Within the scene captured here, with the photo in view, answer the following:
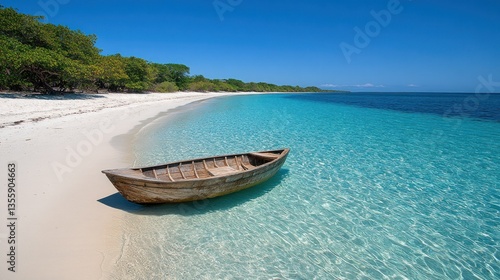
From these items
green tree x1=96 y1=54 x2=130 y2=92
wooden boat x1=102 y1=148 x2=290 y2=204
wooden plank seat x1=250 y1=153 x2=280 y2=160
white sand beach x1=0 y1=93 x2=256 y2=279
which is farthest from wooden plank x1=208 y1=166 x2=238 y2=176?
green tree x1=96 y1=54 x2=130 y2=92

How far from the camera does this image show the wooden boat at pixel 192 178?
5250mm

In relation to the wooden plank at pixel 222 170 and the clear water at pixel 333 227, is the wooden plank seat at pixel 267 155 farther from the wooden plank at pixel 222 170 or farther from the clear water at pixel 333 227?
the wooden plank at pixel 222 170

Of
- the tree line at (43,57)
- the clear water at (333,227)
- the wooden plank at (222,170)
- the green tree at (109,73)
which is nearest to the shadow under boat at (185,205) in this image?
the clear water at (333,227)

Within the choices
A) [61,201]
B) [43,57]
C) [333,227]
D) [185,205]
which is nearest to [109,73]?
[43,57]

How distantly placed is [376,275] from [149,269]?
3720mm

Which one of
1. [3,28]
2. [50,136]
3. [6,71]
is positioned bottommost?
[50,136]

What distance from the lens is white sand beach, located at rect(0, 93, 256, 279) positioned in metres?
3.95

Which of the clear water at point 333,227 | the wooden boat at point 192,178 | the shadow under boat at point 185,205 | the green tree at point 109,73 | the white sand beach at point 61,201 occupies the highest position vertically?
the green tree at point 109,73

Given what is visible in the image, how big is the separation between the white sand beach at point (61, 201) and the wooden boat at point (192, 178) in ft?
2.75

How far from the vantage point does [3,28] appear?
22234mm

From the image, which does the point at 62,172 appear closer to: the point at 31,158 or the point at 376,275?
the point at 31,158

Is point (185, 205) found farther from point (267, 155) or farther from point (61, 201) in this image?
point (267, 155)

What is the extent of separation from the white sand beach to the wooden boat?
2.75ft

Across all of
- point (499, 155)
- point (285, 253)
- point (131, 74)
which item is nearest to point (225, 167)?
point (285, 253)
